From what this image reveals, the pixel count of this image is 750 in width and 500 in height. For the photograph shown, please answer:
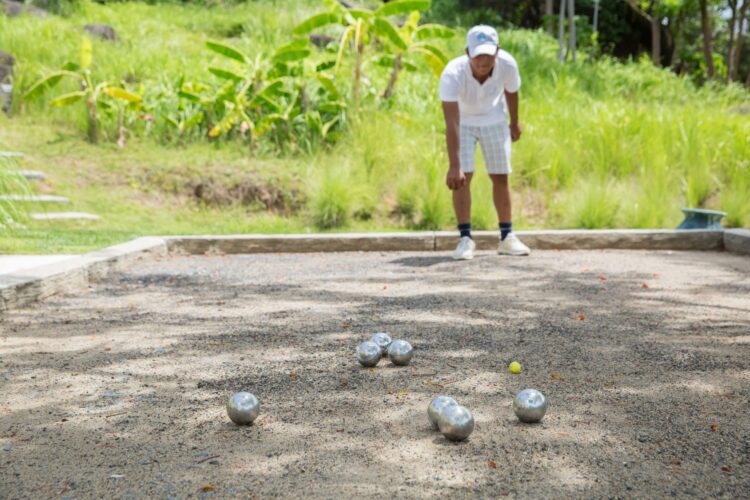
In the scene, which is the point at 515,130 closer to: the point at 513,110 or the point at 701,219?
the point at 513,110

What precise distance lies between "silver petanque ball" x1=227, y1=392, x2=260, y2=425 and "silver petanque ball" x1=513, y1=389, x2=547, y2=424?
0.85 m

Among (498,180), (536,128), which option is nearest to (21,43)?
(536,128)

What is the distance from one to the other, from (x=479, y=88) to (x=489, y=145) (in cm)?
49

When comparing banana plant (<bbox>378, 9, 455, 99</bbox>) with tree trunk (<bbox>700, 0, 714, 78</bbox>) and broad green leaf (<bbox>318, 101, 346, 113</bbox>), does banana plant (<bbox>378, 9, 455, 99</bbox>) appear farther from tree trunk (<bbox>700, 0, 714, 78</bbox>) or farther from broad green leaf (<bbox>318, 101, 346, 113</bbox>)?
tree trunk (<bbox>700, 0, 714, 78</bbox>)

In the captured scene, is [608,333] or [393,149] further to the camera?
[393,149]

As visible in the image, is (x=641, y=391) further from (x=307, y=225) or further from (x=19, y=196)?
(x=307, y=225)

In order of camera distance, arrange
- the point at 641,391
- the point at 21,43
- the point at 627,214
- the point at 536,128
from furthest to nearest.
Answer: the point at 21,43 → the point at 536,128 → the point at 627,214 → the point at 641,391

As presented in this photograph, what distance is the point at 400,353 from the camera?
3.21m

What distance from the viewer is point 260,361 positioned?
3.35 meters

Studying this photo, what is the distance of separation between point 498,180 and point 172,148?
5.41 m

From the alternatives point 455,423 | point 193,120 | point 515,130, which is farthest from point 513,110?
point 193,120

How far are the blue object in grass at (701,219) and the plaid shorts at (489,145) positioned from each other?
2108 mm

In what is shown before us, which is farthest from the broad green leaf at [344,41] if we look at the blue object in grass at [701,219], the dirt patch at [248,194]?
the blue object in grass at [701,219]

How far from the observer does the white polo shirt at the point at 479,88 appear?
20.2ft
